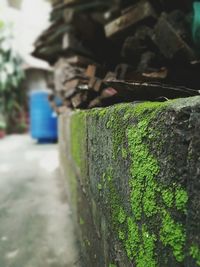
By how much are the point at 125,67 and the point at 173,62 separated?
0.38 metres

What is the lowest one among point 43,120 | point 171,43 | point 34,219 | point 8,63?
point 34,219

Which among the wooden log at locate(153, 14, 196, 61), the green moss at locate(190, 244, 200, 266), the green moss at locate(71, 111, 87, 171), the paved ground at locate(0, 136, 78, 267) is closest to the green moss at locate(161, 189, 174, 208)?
the green moss at locate(190, 244, 200, 266)

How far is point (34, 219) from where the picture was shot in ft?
7.99

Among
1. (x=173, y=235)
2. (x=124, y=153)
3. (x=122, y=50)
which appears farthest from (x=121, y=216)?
(x=122, y=50)

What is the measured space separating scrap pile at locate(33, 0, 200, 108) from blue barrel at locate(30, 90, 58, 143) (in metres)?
2.78

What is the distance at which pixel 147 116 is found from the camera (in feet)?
2.42

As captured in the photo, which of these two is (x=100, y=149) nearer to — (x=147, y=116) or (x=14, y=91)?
(x=147, y=116)

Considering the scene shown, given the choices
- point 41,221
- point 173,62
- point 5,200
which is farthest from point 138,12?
point 5,200

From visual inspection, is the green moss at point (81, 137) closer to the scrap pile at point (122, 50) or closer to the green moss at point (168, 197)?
the scrap pile at point (122, 50)

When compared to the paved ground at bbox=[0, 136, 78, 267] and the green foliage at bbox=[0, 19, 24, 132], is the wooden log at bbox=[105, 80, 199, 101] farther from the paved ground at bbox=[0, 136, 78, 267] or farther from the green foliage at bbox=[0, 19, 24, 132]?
the green foliage at bbox=[0, 19, 24, 132]

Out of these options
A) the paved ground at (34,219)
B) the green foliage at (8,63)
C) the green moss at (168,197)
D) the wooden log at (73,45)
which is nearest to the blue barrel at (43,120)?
the green foliage at (8,63)

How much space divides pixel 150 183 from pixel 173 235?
0.14 metres

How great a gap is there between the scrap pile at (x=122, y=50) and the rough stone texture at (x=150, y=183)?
22 cm

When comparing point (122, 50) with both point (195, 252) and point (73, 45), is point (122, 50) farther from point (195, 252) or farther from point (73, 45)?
point (195, 252)
